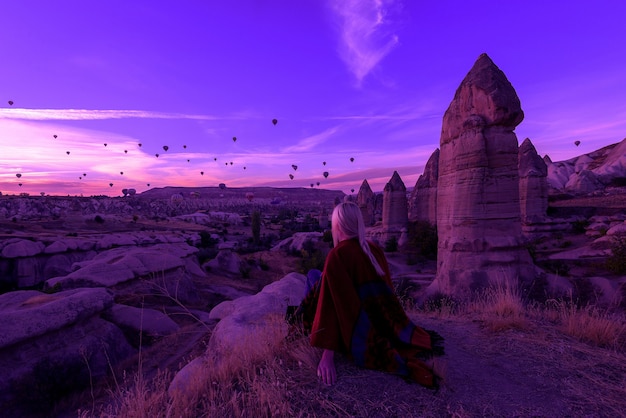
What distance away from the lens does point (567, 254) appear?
54.1ft

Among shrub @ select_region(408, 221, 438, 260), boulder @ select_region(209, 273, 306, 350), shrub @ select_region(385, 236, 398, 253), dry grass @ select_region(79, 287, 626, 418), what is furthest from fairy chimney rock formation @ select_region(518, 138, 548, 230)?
dry grass @ select_region(79, 287, 626, 418)

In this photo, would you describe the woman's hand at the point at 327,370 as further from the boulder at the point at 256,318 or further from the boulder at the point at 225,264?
the boulder at the point at 225,264

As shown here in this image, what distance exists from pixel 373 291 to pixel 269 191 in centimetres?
18588

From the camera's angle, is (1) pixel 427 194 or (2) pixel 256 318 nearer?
(2) pixel 256 318

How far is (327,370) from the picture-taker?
261cm

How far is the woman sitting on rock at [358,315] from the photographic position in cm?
264

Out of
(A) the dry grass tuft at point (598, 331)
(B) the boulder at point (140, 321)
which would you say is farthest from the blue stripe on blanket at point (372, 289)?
(B) the boulder at point (140, 321)

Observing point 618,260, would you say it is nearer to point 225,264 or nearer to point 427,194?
point 427,194

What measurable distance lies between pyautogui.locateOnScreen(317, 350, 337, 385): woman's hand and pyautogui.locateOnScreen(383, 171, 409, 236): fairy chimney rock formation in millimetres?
23136

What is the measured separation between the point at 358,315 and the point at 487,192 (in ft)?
27.0

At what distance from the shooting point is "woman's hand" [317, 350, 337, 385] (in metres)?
2.59

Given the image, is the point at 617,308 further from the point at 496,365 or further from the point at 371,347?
the point at 371,347

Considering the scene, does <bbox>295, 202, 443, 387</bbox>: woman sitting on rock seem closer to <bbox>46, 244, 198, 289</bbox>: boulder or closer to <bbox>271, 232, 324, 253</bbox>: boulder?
<bbox>46, 244, 198, 289</bbox>: boulder

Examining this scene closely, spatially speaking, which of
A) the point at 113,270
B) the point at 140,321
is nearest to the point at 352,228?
the point at 140,321
